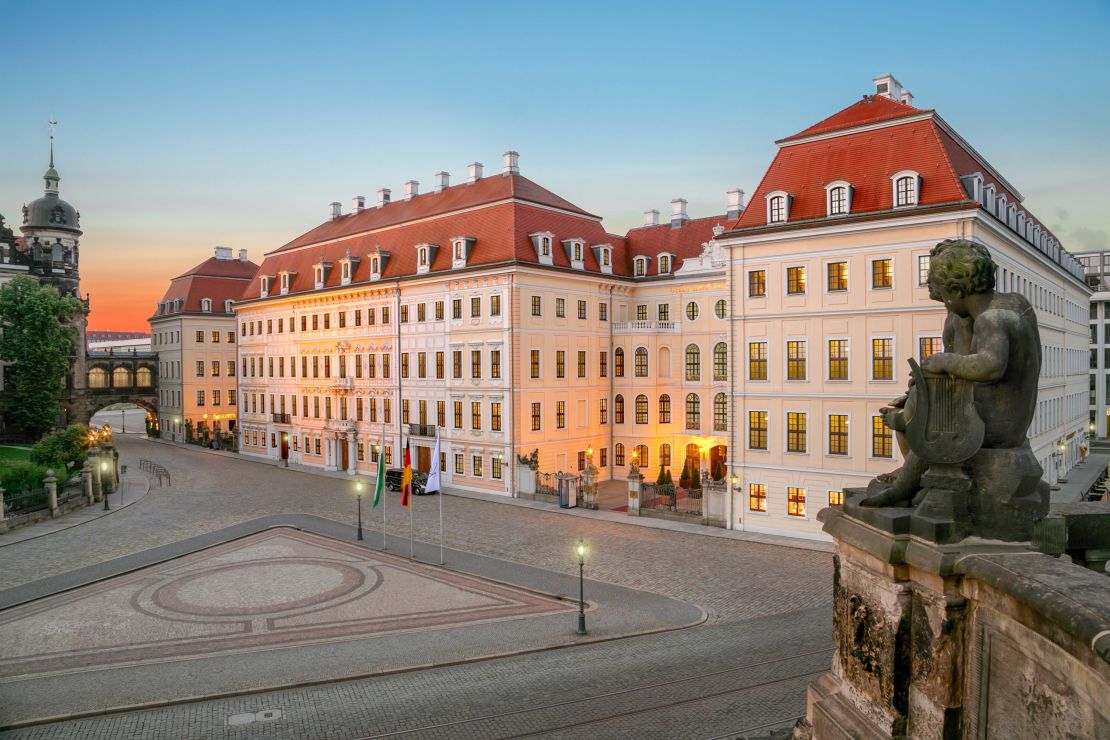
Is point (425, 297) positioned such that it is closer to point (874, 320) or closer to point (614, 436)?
point (614, 436)

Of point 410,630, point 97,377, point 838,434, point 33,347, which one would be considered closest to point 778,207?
point 838,434

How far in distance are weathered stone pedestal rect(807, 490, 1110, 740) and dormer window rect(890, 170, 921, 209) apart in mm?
24258

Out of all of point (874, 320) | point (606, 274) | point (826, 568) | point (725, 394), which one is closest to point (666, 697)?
point (826, 568)

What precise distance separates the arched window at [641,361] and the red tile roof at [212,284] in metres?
45.5

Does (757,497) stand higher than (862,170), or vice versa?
(862,170)

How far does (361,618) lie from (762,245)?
69.0 feet

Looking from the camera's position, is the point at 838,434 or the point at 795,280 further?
the point at 795,280

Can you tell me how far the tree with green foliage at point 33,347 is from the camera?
5975 cm

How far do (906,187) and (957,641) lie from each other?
25.9m

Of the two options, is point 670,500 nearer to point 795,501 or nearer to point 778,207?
point 795,501

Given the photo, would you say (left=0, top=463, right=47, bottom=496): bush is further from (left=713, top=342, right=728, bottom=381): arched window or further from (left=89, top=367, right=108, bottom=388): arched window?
(left=89, top=367, right=108, bottom=388): arched window

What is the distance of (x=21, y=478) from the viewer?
116 ft

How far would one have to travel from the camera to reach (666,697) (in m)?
14.8

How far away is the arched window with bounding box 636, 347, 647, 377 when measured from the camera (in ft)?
153
